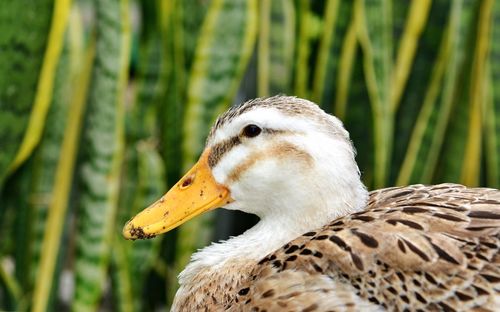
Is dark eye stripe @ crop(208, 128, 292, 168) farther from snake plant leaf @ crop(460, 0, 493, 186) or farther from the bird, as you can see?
snake plant leaf @ crop(460, 0, 493, 186)

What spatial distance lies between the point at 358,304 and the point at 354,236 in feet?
0.35

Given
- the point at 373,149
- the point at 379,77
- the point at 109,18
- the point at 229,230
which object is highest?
the point at 109,18

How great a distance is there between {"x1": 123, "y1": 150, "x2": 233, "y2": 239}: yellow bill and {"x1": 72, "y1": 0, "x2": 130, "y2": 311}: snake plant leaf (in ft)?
2.26

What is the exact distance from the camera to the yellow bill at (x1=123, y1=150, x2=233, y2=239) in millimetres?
1802

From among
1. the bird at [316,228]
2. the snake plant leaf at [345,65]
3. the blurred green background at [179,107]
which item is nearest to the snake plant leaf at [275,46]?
the blurred green background at [179,107]

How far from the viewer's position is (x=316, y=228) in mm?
1776

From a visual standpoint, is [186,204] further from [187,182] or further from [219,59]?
[219,59]

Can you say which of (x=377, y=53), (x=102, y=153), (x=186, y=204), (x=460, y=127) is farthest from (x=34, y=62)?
(x=460, y=127)

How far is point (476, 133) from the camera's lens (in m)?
2.68

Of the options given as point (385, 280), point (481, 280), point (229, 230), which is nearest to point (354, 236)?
point (385, 280)

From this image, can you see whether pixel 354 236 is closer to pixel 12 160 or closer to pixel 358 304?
pixel 358 304

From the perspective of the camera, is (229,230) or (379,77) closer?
(379,77)

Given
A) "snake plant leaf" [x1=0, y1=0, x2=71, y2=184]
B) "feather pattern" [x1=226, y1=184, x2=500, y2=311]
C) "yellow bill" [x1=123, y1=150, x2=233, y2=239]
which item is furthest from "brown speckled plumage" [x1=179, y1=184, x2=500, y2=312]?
"snake plant leaf" [x1=0, y1=0, x2=71, y2=184]

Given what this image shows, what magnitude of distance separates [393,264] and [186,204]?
0.40m
